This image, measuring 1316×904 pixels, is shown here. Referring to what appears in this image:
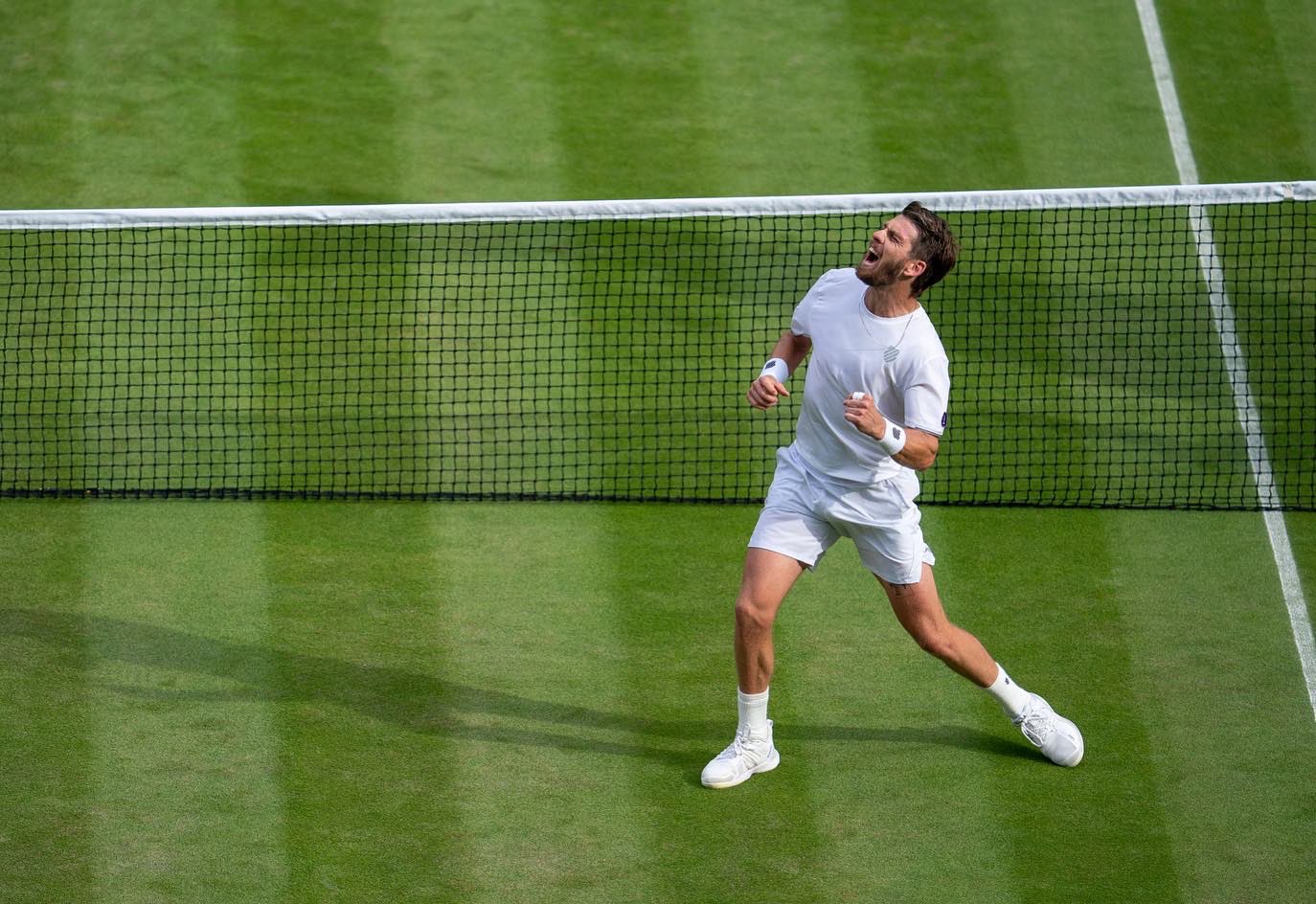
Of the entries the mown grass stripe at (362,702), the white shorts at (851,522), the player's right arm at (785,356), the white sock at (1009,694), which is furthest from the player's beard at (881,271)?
the mown grass stripe at (362,702)

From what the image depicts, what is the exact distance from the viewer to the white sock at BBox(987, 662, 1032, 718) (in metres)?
7.19

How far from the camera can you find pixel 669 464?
31.9 feet

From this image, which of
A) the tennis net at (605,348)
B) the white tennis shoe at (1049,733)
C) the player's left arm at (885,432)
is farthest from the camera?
the tennis net at (605,348)

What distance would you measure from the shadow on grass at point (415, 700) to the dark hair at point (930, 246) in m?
2.32

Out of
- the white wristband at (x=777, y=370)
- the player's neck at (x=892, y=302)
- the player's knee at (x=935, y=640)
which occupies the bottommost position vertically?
the player's knee at (x=935, y=640)

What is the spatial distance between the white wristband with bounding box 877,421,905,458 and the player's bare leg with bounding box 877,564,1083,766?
79cm

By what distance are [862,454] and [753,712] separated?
1324 millimetres

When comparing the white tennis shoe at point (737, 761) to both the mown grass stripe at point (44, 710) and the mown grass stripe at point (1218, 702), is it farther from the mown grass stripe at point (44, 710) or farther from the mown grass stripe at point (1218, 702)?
the mown grass stripe at point (44, 710)

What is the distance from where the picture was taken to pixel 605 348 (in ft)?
34.9

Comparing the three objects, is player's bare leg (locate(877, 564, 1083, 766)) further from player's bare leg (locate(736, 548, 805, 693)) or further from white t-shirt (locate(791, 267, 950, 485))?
white t-shirt (locate(791, 267, 950, 485))

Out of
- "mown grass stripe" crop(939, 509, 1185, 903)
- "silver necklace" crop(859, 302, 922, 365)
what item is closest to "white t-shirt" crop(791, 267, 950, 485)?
"silver necklace" crop(859, 302, 922, 365)

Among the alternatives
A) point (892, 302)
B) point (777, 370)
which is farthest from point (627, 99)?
point (892, 302)

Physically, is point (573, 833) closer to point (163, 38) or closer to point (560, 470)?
point (560, 470)

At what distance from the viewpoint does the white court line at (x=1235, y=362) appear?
332 inches
